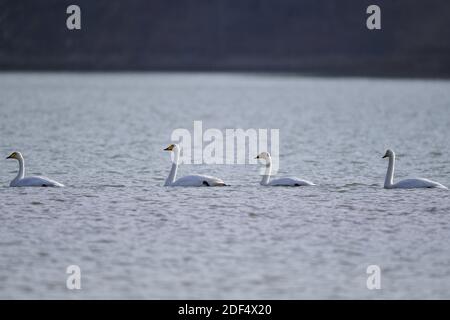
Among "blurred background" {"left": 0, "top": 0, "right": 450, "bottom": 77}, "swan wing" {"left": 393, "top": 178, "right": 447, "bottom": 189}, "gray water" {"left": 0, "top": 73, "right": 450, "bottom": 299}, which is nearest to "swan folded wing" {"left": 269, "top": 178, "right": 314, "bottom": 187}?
"gray water" {"left": 0, "top": 73, "right": 450, "bottom": 299}

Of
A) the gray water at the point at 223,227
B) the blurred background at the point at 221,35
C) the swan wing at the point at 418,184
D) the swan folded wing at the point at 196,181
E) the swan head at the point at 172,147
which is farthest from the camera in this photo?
the blurred background at the point at 221,35

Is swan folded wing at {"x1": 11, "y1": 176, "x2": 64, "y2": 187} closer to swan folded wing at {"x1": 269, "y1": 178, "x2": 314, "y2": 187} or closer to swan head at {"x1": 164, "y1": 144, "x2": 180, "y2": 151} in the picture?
swan head at {"x1": 164, "y1": 144, "x2": 180, "y2": 151}

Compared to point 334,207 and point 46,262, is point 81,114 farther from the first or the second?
point 46,262

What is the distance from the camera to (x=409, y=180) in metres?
Answer: 22.9

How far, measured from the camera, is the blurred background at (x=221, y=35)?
16750cm

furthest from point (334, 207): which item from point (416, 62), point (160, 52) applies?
point (160, 52)

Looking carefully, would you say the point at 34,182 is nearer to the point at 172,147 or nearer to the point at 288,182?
the point at 172,147

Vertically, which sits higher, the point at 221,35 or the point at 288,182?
the point at 221,35

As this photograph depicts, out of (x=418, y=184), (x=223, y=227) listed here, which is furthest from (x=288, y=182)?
(x=223, y=227)

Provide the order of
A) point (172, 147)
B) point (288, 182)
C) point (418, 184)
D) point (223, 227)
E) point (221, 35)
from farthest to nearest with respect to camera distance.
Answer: point (221, 35), point (172, 147), point (288, 182), point (418, 184), point (223, 227)

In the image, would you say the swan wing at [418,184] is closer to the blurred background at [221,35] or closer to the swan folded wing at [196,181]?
the swan folded wing at [196,181]

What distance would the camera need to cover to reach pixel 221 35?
18288 centimetres

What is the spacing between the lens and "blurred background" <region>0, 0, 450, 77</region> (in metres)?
168

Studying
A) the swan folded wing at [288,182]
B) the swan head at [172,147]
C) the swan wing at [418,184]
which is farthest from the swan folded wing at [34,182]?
the swan wing at [418,184]
